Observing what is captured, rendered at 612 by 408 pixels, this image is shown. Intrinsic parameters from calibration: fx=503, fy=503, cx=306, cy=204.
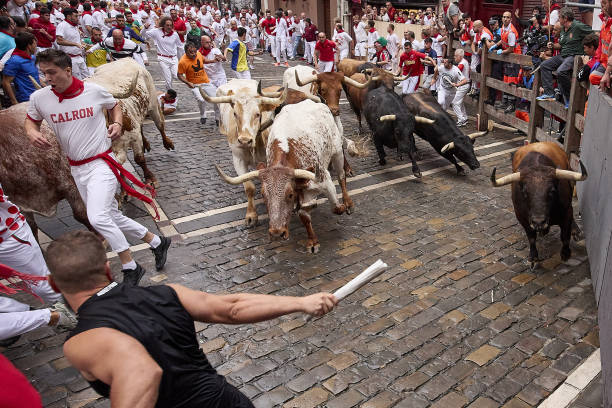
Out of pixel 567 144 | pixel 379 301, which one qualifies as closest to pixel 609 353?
pixel 379 301

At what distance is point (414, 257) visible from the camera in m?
6.57

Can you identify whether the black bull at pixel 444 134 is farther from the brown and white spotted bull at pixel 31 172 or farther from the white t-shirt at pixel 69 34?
the white t-shirt at pixel 69 34

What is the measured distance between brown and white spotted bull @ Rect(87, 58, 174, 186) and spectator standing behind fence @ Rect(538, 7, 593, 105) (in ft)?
25.7

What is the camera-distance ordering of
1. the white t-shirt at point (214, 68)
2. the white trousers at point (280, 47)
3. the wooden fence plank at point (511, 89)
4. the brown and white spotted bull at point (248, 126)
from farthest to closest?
the white trousers at point (280, 47) → the white t-shirt at point (214, 68) → the wooden fence plank at point (511, 89) → the brown and white spotted bull at point (248, 126)

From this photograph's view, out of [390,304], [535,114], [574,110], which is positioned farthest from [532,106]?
[390,304]

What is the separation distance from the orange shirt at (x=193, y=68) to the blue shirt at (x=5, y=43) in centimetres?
373

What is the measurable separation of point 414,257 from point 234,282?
235 centimetres

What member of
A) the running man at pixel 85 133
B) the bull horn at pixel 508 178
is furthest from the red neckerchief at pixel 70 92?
the bull horn at pixel 508 178

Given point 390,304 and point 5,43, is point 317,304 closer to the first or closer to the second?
point 390,304

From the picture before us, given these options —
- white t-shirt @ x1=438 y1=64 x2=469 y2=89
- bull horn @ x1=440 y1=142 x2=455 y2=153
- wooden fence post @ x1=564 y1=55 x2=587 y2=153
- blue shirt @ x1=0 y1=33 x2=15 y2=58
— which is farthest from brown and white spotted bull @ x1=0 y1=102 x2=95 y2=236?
white t-shirt @ x1=438 y1=64 x2=469 y2=89

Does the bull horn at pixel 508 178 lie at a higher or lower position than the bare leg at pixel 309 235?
higher

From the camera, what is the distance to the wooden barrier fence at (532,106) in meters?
8.41

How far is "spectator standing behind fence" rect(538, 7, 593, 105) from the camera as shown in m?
9.55

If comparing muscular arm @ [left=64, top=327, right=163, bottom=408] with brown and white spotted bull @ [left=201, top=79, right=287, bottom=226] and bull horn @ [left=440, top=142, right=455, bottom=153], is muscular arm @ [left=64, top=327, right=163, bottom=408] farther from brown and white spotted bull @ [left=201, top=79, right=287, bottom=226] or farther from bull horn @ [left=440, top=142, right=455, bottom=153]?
bull horn @ [left=440, top=142, right=455, bottom=153]
